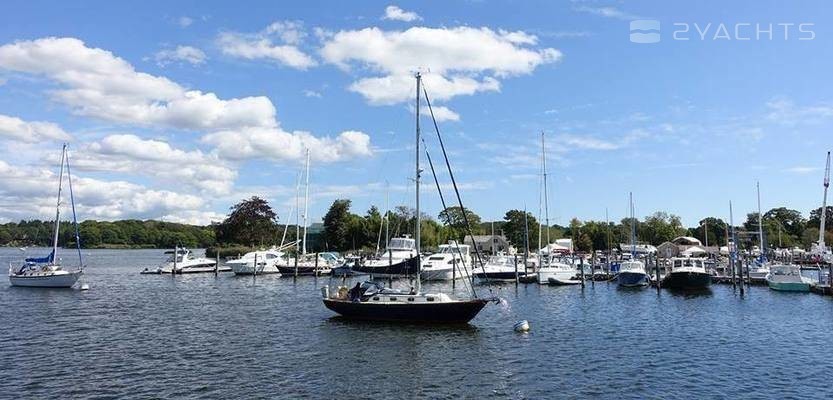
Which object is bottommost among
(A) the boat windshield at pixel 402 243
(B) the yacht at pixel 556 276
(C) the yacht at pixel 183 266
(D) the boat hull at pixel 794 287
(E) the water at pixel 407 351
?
(E) the water at pixel 407 351

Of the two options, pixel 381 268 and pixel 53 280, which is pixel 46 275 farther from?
pixel 381 268

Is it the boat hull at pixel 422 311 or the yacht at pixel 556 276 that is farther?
the yacht at pixel 556 276

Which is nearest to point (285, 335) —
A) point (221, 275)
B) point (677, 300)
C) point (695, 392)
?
point (695, 392)

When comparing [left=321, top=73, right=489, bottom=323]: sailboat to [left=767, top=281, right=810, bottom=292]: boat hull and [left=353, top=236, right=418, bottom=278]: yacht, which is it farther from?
[left=767, top=281, right=810, bottom=292]: boat hull

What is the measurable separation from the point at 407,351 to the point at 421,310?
7220mm

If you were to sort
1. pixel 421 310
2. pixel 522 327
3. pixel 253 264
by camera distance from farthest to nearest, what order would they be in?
1. pixel 253 264
2. pixel 421 310
3. pixel 522 327

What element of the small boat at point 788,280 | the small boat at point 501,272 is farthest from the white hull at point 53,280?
the small boat at point 788,280

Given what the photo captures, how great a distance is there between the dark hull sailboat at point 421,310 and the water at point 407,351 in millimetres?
803

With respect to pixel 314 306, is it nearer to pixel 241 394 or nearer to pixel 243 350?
pixel 243 350

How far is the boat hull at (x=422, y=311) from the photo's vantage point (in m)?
37.7

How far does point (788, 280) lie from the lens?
5962 cm

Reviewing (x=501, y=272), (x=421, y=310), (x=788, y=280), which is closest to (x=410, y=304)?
(x=421, y=310)

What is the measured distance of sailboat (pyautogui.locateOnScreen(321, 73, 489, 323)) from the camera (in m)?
37.8

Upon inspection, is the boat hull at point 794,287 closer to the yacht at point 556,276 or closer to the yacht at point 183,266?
the yacht at point 556,276
